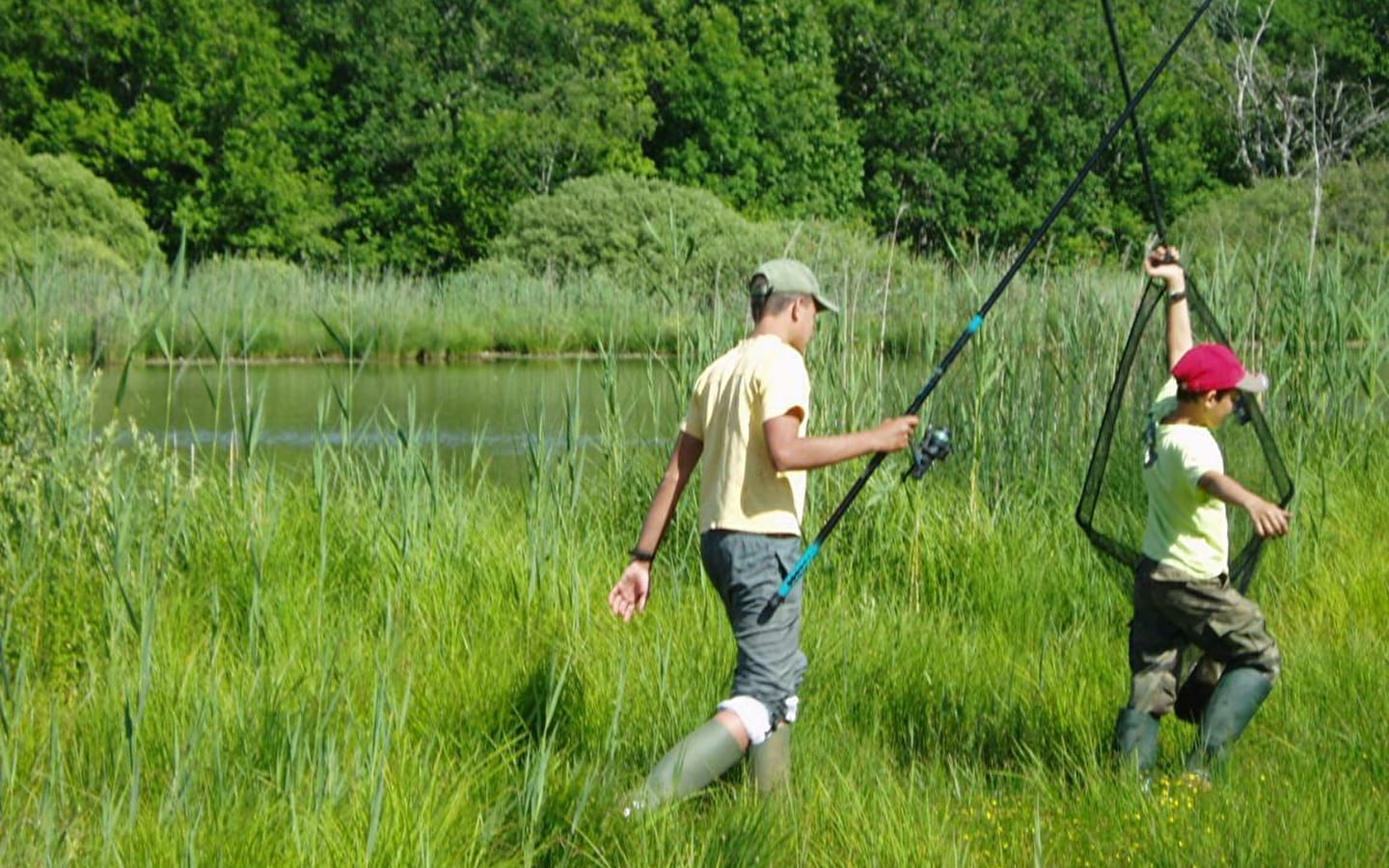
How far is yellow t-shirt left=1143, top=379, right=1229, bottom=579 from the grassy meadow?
496 mm

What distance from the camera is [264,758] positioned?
370 centimetres

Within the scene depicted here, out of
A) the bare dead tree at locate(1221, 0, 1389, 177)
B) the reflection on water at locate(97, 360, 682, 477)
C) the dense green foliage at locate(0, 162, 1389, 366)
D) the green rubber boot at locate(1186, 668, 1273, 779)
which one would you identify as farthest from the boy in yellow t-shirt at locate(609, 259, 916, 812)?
the bare dead tree at locate(1221, 0, 1389, 177)

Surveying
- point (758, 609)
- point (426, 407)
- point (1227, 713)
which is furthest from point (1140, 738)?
point (426, 407)

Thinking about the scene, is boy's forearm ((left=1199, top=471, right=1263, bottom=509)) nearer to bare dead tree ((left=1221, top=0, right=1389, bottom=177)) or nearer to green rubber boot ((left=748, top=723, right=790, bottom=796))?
green rubber boot ((left=748, top=723, right=790, bottom=796))

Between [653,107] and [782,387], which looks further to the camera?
[653,107]

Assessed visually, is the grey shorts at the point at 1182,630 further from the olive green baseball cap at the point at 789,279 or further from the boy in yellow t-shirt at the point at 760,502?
the olive green baseball cap at the point at 789,279

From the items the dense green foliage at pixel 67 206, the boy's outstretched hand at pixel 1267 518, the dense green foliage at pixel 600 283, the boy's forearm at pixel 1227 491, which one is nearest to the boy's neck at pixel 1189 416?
the boy's forearm at pixel 1227 491

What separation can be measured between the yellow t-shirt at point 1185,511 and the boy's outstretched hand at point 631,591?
1144mm

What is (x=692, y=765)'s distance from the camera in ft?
12.3

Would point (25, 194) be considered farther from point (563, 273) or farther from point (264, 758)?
point (264, 758)

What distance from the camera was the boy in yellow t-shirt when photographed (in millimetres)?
3779

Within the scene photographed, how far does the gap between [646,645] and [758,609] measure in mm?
1057

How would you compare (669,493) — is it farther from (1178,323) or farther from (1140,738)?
(1178,323)

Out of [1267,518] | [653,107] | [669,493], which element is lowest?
[653,107]
